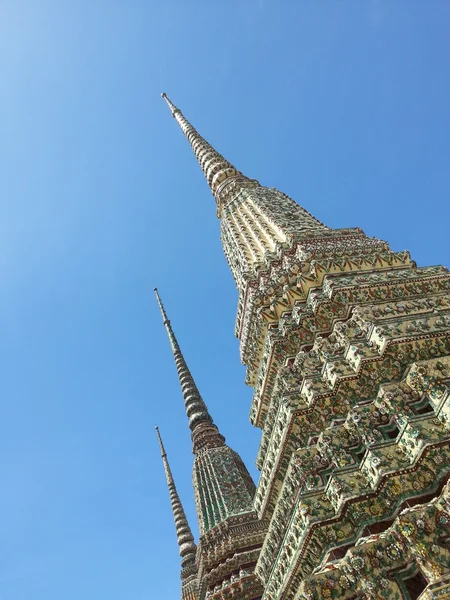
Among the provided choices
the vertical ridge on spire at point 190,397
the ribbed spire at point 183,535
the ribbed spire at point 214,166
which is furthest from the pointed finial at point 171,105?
the ribbed spire at point 183,535

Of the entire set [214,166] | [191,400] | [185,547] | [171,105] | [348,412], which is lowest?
[348,412]

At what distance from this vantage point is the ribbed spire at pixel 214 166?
25.0 m

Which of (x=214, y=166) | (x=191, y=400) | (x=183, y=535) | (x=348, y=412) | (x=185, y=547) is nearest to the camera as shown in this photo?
(x=348, y=412)

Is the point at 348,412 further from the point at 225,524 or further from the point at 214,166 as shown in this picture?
the point at 214,166

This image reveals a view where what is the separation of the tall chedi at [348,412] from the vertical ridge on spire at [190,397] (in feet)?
44.4

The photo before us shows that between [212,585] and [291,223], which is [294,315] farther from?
[212,585]

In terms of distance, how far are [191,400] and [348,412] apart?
22.1 meters

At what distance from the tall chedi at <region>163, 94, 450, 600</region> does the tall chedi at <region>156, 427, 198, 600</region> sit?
52.6 feet

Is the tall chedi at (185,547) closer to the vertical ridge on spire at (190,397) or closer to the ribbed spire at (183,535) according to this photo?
the ribbed spire at (183,535)

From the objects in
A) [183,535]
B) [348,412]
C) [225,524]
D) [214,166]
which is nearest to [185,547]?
[183,535]

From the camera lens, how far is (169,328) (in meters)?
42.1

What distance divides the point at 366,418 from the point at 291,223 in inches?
399

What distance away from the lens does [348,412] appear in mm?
11234

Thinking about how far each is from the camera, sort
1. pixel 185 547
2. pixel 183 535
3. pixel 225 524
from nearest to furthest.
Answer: pixel 225 524
pixel 185 547
pixel 183 535
